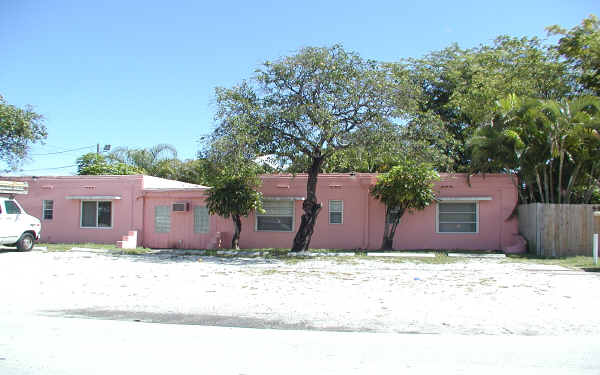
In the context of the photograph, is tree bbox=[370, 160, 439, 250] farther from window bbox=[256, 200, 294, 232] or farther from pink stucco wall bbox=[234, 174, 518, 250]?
window bbox=[256, 200, 294, 232]

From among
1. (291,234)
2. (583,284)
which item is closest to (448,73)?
(291,234)

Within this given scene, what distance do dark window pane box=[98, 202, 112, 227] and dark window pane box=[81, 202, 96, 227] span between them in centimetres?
30

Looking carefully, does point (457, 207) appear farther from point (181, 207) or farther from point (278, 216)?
point (181, 207)

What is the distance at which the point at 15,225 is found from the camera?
18141 millimetres

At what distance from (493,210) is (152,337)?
649 inches

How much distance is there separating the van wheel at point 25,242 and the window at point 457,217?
51.9 ft

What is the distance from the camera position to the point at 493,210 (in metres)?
20.0

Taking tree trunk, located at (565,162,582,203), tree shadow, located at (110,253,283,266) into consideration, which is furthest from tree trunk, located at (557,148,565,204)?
tree shadow, located at (110,253,283,266)

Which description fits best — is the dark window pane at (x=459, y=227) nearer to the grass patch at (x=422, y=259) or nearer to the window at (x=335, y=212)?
the grass patch at (x=422, y=259)

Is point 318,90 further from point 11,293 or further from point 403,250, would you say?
point 11,293

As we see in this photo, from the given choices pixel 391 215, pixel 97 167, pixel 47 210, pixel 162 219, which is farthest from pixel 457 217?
pixel 97 167

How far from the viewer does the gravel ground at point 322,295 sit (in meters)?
7.89

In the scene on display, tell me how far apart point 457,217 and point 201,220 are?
1080 centimetres

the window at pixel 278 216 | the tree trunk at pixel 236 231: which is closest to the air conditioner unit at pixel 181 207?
the tree trunk at pixel 236 231
